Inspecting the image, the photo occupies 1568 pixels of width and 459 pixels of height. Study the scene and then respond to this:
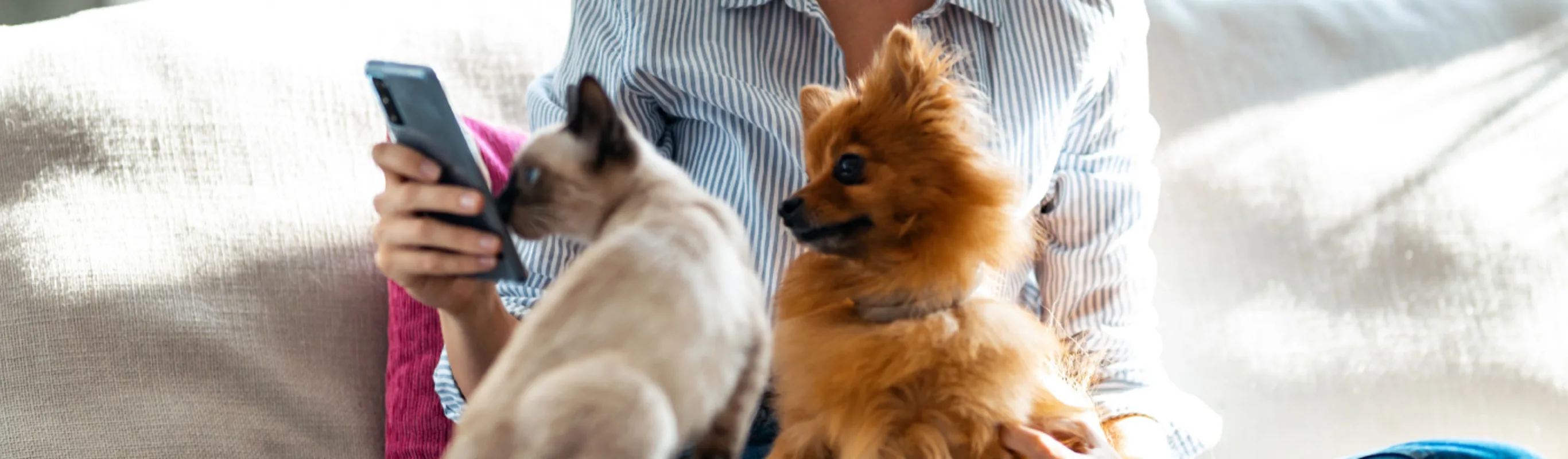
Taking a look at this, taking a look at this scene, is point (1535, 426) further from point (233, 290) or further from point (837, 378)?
point (233, 290)

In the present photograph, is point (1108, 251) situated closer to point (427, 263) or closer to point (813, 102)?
point (813, 102)

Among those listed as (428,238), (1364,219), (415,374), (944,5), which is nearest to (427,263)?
(428,238)

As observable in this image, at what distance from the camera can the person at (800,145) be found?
1.60ft

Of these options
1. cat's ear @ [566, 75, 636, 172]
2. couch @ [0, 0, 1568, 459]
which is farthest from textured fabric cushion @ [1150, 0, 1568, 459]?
cat's ear @ [566, 75, 636, 172]

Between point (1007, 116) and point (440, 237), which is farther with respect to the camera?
point (1007, 116)

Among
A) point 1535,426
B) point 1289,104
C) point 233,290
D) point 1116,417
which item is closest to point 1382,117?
point 1289,104

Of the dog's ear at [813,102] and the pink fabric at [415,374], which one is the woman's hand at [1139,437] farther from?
the pink fabric at [415,374]

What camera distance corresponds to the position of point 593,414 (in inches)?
Result: 14.2

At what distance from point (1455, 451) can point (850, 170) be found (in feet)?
1.56

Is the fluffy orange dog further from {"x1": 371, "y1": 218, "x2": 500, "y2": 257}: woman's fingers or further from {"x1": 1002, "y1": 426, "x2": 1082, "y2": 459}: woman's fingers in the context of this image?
{"x1": 371, "y1": 218, "x2": 500, "y2": 257}: woman's fingers

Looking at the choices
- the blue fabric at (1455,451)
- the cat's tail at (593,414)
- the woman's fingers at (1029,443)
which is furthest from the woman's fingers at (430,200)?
the blue fabric at (1455,451)

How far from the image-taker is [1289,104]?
3.98 ft

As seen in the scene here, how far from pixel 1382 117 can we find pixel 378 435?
1.11 m

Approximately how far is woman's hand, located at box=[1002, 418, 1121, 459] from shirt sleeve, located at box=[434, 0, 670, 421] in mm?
241
